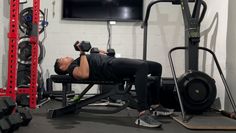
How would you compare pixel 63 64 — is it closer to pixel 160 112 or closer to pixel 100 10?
pixel 160 112

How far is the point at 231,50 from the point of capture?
12.7 feet

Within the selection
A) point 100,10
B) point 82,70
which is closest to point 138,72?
point 82,70

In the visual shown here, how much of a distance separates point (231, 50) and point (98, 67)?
1847 millimetres

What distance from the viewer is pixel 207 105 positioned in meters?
3.59

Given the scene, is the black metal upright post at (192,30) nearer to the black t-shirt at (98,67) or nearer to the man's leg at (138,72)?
the man's leg at (138,72)

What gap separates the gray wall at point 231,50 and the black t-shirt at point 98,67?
65.0 inches

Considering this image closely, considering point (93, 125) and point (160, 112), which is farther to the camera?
point (160, 112)

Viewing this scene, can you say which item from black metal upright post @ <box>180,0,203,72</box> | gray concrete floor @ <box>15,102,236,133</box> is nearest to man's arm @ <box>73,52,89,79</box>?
gray concrete floor @ <box>15,102,236,133</box>

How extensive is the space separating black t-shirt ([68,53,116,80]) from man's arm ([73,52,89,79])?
5cm

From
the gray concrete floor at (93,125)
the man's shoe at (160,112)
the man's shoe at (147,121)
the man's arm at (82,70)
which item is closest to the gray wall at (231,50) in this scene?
the man's shoe at (160,112)

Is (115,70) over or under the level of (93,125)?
over

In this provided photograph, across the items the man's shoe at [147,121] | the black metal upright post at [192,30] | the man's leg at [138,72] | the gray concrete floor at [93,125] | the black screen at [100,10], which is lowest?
the gray concrete floor at [93,125]

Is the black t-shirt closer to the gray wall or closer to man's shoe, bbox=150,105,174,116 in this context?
man's shoe, bbox=150,105,174,116

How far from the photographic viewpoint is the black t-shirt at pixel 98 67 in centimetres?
317
